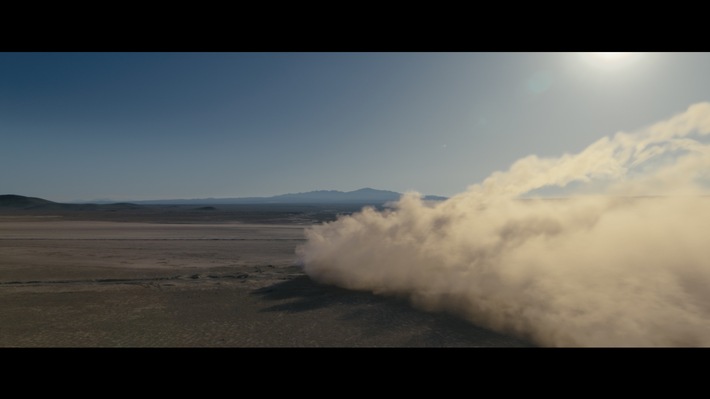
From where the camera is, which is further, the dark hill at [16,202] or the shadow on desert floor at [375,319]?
the dark hill at [16,202]

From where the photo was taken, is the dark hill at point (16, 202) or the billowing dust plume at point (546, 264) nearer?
the billowing dust plume at point (546, 264)

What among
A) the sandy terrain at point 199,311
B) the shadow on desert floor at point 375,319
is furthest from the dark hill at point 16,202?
the shadow on desert floor at point 375,319

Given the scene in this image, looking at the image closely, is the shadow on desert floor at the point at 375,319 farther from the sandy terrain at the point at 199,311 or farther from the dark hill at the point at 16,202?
the dark hill at the point at 16,202

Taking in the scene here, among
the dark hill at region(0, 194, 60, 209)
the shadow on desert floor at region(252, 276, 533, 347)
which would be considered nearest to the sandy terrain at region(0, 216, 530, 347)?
the shadow on desert floor at region(252, 276, 533, 347)

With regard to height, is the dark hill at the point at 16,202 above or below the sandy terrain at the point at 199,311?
above

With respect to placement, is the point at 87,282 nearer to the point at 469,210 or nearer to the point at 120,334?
the point at 120,334

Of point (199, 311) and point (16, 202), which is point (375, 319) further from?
point (16, 202)

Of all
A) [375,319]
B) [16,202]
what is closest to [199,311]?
[375,319]

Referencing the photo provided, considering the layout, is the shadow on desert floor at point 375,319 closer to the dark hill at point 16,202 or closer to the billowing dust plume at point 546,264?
the billowing dust plume at point 546,264
